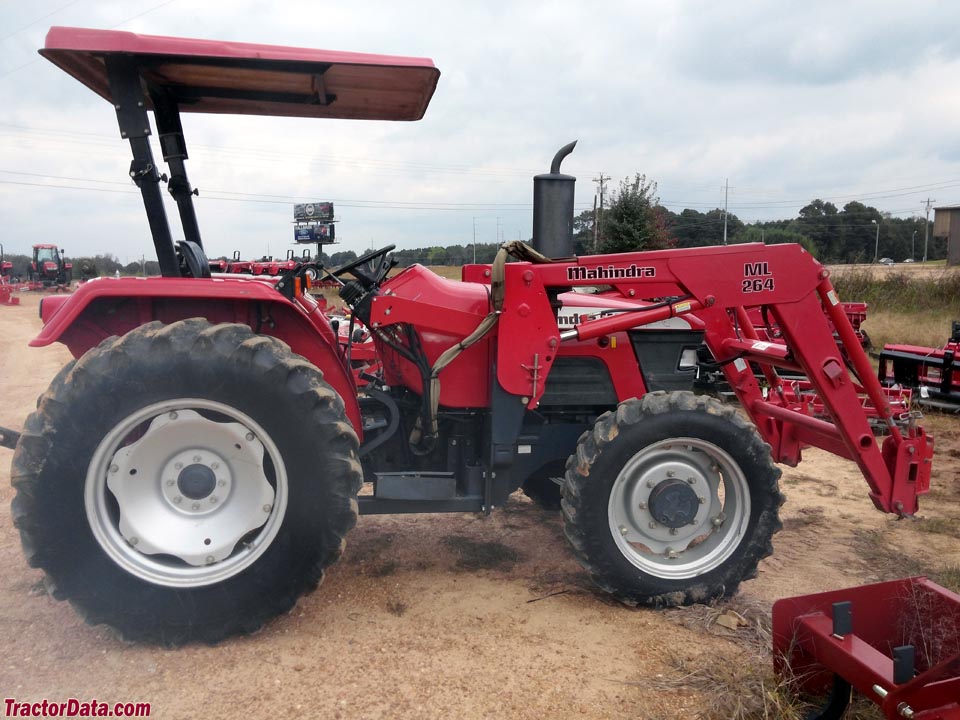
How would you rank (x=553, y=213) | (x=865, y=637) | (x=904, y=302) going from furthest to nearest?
(x=904, y=302), (x=553, y=213), (x=865, y=637)

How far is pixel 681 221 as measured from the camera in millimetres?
32438

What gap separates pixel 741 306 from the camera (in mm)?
3668

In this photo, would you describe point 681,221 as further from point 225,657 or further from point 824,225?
point 225,657

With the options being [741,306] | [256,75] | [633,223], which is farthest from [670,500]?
[633,223]

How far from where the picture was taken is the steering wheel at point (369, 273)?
146 inches

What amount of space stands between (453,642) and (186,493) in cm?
128

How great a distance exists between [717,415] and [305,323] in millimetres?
1929

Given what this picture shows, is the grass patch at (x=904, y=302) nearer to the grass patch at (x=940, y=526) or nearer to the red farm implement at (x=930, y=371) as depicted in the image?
the red farm implement at (x=930, y=371)

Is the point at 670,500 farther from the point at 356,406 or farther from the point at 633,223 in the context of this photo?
the point at 633,223

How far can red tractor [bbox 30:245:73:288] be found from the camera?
34.9m

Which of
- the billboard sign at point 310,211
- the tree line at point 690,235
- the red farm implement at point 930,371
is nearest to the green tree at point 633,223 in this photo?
the tree line at point 690,235

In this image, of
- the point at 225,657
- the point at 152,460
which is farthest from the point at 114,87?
the point at 225,657

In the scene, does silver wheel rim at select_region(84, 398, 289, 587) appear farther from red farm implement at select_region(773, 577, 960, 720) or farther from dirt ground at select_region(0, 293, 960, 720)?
red farm implement at select_region(773, 577, 960, 720)

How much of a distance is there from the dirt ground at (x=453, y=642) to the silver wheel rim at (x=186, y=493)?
36 centimetres
